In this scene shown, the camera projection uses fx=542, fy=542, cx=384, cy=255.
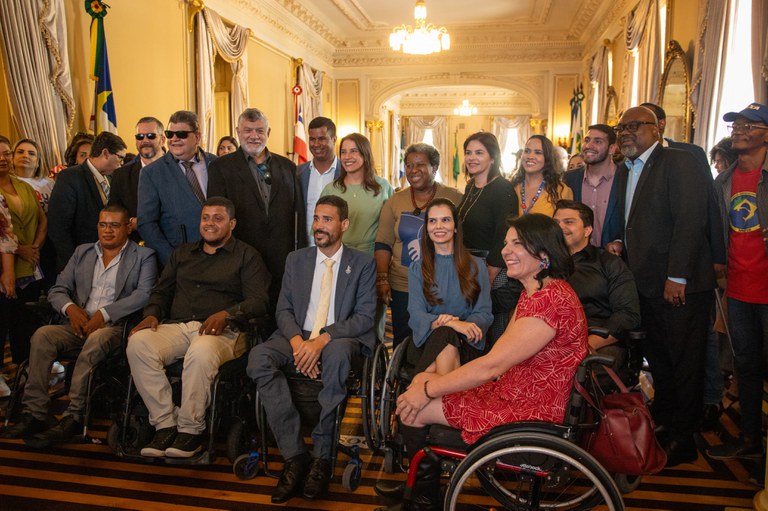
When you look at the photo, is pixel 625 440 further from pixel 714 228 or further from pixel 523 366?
pixel 714 228

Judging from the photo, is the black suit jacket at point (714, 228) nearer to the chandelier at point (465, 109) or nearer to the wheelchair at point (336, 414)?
the wheelchair at point (336, 414)

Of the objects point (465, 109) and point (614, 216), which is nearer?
point (614, 216)

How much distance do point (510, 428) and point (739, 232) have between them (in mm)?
1798

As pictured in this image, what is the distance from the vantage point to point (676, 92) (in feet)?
17.5

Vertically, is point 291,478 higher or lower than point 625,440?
lower

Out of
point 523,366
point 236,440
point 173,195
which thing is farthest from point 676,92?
point 236,440

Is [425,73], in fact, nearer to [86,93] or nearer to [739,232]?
[86,93]

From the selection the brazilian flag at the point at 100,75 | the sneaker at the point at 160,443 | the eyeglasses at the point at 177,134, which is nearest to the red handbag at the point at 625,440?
the sneaker at the point at 160,443

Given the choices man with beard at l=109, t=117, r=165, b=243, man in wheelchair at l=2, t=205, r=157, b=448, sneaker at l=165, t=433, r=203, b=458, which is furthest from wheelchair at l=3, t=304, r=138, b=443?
man with beard at l=109, t=117, r=165, b=243

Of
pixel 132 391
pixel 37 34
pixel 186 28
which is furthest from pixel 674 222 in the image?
pixel 186 28

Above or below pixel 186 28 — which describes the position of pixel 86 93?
below

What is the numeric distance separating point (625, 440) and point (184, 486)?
1.93m

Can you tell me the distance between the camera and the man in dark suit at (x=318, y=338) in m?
2.47

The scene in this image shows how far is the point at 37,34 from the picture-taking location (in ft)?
14.5
